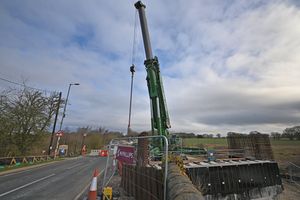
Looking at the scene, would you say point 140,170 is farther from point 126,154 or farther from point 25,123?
point 25,123

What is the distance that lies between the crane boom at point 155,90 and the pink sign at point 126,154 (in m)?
6.17

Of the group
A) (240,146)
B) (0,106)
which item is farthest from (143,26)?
(0,106)

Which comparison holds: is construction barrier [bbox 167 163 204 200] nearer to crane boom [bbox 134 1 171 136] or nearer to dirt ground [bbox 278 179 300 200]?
crane boom [bbox 134 1 171 136]

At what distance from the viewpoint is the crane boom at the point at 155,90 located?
45.8ft

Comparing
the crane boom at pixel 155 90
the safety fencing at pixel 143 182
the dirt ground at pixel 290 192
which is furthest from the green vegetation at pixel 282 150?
the safety fencing at pixel 143 182

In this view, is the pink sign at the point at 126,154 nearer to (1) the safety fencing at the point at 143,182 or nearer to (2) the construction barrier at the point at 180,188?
(1) the safety fencing at the point at 143,182

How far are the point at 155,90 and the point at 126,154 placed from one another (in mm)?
7419

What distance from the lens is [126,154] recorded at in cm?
732

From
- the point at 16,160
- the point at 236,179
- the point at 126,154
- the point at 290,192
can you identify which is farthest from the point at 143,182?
the point at 16,160

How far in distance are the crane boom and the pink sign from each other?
20.2 ft

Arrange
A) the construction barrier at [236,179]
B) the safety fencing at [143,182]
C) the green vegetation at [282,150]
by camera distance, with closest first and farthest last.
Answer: the safety fencing at [143,182]
the construction barrier at [236,179]
the green vegetation at [282,150]

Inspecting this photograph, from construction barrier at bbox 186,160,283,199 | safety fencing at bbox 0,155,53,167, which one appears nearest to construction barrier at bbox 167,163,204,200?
construction barrier at bbox 186,160,283,199

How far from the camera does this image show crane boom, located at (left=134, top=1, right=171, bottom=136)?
13.9 metres

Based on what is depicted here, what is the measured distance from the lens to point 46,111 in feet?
79.3
